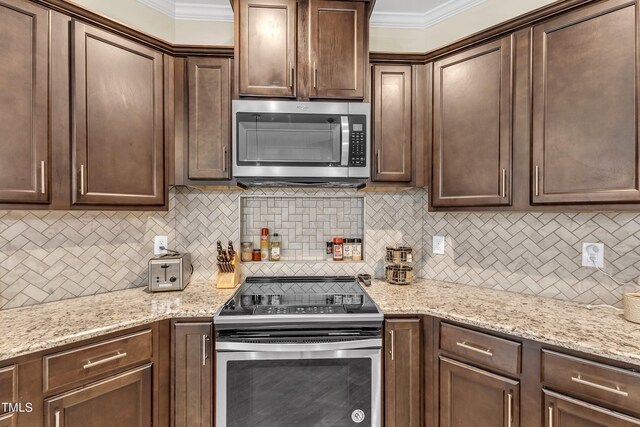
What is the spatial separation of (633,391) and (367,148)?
1470 millimetres

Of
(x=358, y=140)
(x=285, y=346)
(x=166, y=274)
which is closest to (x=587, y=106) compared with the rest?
(x=358, y=140)

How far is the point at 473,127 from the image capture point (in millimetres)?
1679

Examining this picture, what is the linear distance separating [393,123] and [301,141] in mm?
630

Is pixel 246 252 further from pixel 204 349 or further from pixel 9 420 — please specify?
pixel 9 420

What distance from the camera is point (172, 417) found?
1448 mm

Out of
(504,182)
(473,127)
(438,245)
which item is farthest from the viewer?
(438,245)

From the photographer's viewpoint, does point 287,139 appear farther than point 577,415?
Yes

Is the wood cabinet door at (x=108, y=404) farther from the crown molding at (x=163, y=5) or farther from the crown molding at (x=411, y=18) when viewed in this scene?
the crown molding at (x=411, y=18)

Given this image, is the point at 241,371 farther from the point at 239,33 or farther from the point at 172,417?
the point at 239,33

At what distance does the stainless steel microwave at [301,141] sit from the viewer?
5.58 feet

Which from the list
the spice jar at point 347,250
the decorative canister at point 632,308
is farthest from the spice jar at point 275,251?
the decorative canister at point 632,308

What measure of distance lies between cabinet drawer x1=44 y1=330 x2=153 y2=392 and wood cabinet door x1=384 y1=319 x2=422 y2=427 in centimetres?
119

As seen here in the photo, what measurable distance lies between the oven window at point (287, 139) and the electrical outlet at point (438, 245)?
3.29ft

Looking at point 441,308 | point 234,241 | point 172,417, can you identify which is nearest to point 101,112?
point 234,241
